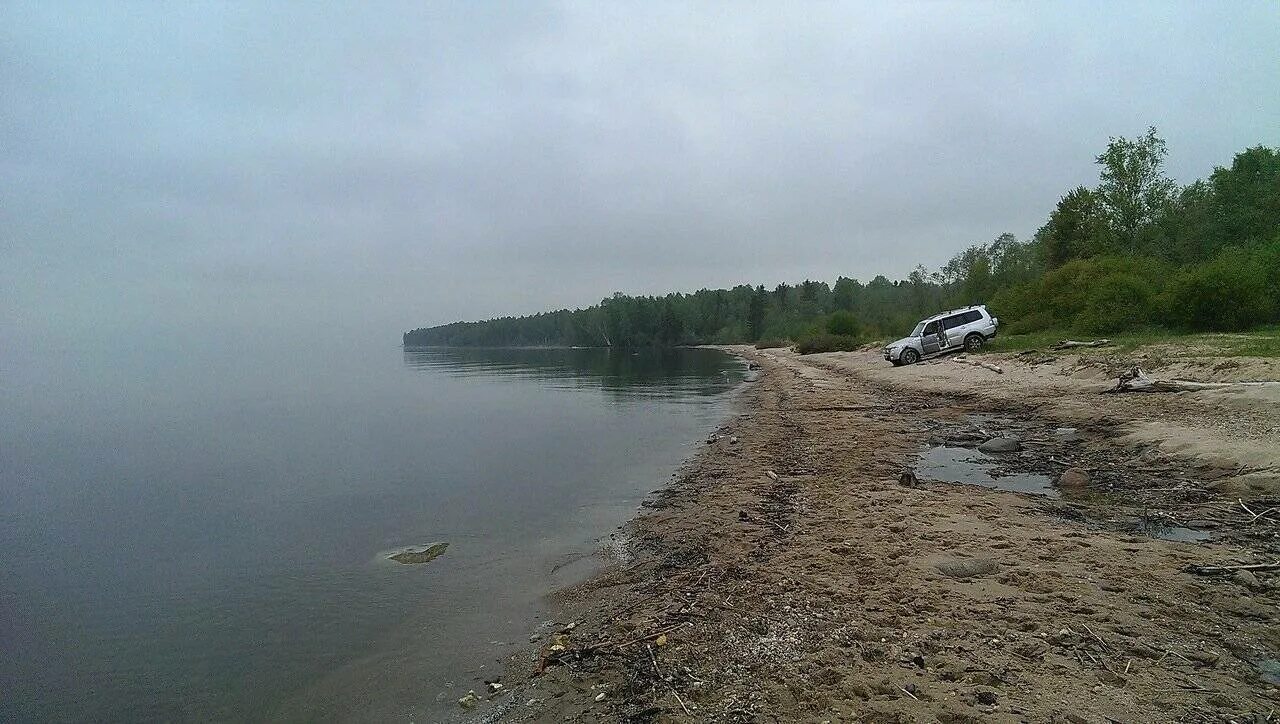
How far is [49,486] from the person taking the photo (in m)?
17.4

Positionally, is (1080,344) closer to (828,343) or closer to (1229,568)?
(1229,568)

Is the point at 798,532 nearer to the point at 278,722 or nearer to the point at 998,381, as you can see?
the point at 278,722

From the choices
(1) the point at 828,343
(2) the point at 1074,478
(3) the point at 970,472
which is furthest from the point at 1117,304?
(1) the point at 828,343

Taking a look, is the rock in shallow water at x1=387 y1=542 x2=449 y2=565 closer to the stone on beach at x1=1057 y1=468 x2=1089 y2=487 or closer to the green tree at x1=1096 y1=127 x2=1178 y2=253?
the stone on beach at x1=1057 y1=468 x2=1089 y2=487

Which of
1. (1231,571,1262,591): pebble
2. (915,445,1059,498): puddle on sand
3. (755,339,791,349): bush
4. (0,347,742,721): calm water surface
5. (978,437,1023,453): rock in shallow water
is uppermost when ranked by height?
(755,339,791,349): bush

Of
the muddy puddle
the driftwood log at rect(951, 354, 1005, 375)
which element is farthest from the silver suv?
the muddy puddle

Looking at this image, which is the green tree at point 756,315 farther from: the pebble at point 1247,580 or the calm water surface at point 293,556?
the pebble at point 1247,580

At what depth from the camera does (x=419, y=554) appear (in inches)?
395

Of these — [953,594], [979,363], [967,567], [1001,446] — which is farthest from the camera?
[979,363]

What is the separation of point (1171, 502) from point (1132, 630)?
464cm

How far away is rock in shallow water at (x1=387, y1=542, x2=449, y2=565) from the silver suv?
27.6m

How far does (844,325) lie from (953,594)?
70.4 metres

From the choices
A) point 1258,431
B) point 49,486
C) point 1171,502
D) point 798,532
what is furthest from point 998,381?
point 49,486

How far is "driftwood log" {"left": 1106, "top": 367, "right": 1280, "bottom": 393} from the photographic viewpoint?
485 inches
